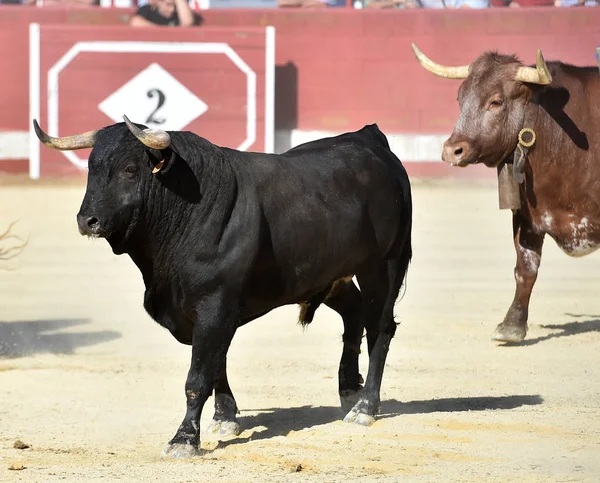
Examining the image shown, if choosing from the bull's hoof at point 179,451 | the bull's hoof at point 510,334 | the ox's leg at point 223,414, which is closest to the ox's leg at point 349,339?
the ox's leg at point 223,414

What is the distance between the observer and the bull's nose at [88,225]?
420cm

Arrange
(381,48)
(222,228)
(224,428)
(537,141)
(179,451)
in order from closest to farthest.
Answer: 1. (179,451)
2. (222,228)
3. (224,428)
4. (537,141)
5. (381,48)

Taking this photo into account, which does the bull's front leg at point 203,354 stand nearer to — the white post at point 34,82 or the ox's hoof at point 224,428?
the ox's hoof at point 224,428

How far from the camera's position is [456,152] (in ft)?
20.1

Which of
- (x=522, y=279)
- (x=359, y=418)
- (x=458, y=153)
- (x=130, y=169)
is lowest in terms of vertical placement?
(x=522, y=279)

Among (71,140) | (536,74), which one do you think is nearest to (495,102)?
(536,74)

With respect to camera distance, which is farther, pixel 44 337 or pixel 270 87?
pixel 270 87

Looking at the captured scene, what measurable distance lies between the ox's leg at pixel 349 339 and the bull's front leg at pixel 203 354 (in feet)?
2.60

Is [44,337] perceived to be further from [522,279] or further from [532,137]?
[532,137]

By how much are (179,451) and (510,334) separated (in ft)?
9.06

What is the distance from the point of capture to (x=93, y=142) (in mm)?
4430

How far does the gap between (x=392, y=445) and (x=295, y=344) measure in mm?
2145

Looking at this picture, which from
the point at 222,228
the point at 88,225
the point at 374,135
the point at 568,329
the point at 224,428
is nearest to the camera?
the point at 88,225

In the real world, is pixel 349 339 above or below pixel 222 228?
below
